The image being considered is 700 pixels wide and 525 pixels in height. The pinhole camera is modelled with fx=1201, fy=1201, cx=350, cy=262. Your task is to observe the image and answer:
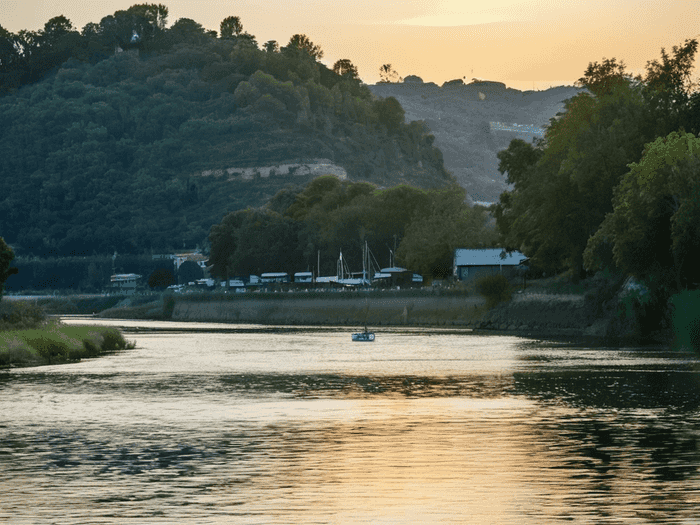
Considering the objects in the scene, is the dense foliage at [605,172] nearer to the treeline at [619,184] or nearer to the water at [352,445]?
the treeline at [619,184]

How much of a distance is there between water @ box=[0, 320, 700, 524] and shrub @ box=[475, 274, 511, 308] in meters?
69.8

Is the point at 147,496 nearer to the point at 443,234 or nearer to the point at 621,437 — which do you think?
the point at 621,437

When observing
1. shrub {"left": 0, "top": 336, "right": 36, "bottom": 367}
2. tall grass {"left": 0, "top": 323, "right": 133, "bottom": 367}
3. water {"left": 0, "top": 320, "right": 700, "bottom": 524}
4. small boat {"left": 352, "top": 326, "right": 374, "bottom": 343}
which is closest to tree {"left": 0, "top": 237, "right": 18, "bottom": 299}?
tall grass {"left": 0, "top": 323, "right": 133, "bottom": 367}

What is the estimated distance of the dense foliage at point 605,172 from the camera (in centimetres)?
9569

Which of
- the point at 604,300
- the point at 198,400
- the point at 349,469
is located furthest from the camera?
the point at 604,300

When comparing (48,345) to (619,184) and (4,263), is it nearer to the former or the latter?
(4,263)

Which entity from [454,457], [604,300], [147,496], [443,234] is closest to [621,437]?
[454,457]

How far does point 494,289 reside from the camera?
141 meters

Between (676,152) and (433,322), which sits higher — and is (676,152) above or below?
above

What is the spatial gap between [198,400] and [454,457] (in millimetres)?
20184

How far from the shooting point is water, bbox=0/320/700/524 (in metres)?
25.3

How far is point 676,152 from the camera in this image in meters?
95.3

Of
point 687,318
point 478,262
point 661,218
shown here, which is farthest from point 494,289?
point 687,318

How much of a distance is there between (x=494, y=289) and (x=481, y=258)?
28.5 meters
